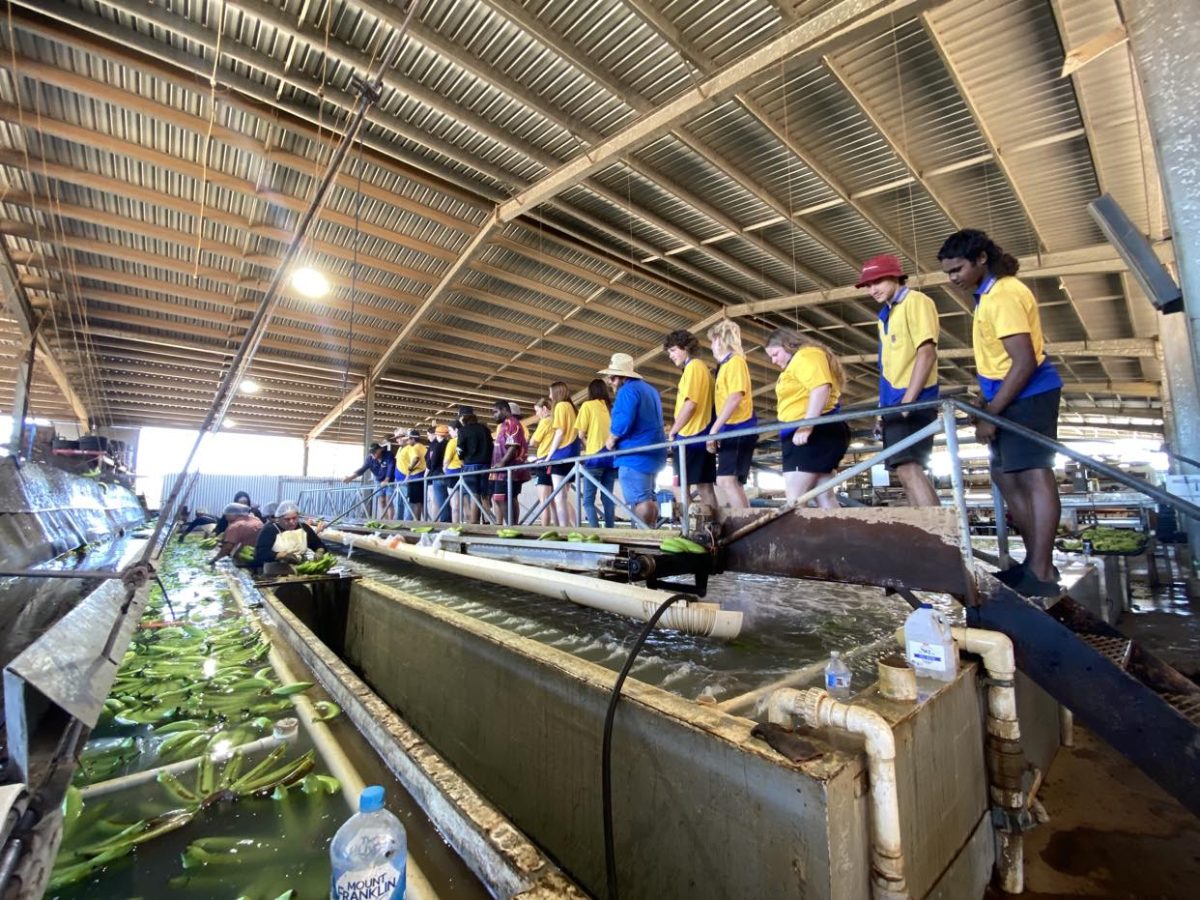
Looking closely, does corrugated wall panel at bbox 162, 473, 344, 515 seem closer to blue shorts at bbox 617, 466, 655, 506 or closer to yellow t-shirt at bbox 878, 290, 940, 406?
blue shorts at bbox 617, 466, 655, 506

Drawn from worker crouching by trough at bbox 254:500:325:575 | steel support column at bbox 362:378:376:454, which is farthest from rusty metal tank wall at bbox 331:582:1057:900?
steel support column at bbox 362:378:376:454

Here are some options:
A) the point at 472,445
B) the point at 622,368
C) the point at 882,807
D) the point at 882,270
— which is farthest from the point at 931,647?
the point at 472,445

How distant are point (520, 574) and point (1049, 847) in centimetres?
331

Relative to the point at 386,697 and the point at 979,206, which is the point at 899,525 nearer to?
the point at 386,697

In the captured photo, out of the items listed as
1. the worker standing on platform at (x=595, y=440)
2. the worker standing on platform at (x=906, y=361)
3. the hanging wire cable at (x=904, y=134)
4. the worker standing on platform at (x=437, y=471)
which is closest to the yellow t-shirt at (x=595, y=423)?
the worker standing on platform at (x=595, y=440)

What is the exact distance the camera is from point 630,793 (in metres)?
1.95

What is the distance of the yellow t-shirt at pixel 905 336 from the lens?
9.27 ft

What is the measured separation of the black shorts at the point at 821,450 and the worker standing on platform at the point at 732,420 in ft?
1.82

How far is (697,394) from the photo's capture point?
4160 mm

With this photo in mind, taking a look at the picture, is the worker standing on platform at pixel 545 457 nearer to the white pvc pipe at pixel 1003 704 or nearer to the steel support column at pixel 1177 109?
the white pvc pipe at pixel 1003 704

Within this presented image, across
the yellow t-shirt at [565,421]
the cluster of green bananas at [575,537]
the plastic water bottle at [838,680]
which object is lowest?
the plastic water bottle at [838,680]

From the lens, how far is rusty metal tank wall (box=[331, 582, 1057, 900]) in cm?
138

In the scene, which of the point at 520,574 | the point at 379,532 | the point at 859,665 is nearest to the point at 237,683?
the point at 520,574

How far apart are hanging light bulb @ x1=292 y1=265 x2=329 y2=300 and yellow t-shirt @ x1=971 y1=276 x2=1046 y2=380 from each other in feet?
25.8
